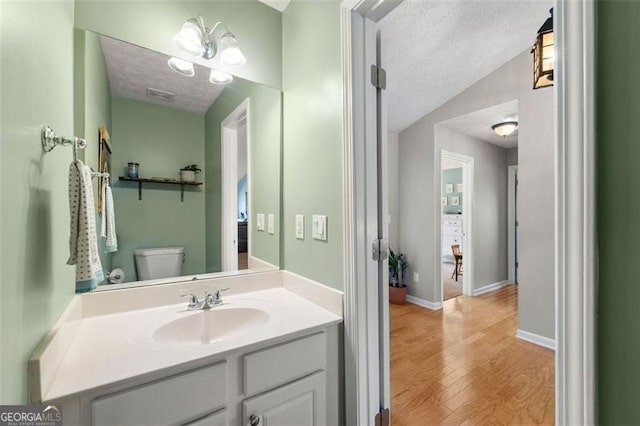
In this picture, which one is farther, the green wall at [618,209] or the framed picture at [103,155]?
the framed picture at [103,155]

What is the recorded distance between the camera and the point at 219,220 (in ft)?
5.27

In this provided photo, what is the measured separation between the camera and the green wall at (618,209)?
0.53m

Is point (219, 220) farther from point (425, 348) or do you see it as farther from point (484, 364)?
point (484, 364)

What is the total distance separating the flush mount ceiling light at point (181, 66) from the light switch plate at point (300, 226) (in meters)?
0.92

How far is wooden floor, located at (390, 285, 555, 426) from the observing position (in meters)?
1.72

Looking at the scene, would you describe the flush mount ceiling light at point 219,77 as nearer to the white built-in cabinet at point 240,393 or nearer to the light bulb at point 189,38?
the light bulb at point 189,38

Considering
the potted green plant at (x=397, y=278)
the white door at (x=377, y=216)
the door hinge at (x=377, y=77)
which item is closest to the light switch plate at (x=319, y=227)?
the white door at (x=377, y=216)

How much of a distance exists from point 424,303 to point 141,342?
3337mm

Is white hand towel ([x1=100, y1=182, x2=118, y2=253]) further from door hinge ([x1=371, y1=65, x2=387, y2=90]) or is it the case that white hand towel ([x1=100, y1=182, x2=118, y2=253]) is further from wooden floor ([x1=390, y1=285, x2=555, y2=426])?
wooden floor ([x1=390, y1=285, x2=555, y2=426])

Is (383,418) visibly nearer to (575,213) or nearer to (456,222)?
(575,213)

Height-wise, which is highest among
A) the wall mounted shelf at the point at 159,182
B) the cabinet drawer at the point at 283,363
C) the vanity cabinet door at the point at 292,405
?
the wall mounted shelf at the point at 159,182

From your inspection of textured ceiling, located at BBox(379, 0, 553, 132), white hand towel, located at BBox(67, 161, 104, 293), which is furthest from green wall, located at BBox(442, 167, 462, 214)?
white hand towel, located at BBox(67, 161, 104, 293)

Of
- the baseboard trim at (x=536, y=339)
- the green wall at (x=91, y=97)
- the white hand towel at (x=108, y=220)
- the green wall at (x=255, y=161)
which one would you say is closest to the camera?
the green wall at (x=91, y=97)

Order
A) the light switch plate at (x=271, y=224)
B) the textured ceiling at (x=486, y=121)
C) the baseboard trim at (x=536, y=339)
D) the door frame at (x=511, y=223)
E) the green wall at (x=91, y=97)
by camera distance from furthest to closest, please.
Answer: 1. the door frame at (x=511, y=223)
2. the textured ceiling at (x=486, y=121)
3. the baseboard trim at (x=536, y=339)
4. the light switch plate at (x=271, y=224)
5. the green wall at (x=91, y=97)
